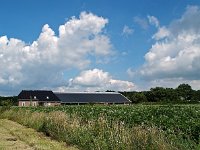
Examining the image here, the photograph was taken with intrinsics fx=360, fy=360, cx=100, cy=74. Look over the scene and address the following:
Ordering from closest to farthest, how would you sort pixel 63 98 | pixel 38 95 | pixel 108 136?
pixel 108 136 → pixel 38 95 → pixel 63 98

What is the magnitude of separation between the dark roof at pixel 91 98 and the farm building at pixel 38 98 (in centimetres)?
332

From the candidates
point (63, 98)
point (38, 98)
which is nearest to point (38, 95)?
point (38, 98)

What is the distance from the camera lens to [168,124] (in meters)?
15.4

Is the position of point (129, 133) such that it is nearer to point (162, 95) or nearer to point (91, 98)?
point (91, 98)

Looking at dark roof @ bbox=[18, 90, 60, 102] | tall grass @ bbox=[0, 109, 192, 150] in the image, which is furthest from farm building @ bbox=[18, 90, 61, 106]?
tall grass @ bbox=[0, 109, 192, 150]

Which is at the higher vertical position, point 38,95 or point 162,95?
point 38,95

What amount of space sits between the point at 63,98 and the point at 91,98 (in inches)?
378

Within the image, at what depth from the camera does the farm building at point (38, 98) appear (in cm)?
10669

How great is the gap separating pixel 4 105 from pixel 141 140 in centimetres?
4238

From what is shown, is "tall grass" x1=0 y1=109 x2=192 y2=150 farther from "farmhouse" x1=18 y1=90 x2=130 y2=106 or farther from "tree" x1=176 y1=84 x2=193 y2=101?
"tree" x1=176 y1=84 x2=193 y2=101

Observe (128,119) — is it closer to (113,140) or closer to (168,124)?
(168,124)

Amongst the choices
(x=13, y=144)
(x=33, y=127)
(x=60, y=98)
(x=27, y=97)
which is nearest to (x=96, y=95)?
(x=60, y=98)

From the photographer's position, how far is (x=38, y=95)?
359 feet

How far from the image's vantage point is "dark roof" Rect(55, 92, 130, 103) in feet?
370
